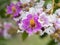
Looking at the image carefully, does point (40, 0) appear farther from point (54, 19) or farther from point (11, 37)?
point (11, 37)

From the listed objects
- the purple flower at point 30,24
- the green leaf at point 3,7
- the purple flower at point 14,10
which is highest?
the green leaf at point 3,7

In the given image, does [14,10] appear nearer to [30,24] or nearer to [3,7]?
[30,24]

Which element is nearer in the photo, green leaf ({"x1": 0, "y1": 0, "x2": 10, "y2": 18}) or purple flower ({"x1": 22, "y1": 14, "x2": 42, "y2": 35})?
purple flower ({"x1": 22, "y1": 14, "x2": 42, "y2": 35})

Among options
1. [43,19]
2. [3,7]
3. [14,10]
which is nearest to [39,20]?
[43,19]

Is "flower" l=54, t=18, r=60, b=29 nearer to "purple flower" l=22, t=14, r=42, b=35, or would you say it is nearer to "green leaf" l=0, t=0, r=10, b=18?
"purple flower" l=22, t=14, r=42, b=35

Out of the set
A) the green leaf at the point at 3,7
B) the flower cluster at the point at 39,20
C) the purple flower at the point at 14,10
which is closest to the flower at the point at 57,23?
the flower cluster at the point at 39,20

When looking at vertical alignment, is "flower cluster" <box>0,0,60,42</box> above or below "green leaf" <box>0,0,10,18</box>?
below

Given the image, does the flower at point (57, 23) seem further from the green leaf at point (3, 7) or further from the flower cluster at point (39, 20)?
the green leaf at point (3, 7)

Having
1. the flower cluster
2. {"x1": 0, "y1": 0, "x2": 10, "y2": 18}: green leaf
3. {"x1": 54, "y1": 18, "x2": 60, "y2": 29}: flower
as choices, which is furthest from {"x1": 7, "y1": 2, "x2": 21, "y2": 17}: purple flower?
{"x1": 0, "y1": 0, "x2": 10, "y2": 18}: green leaf
